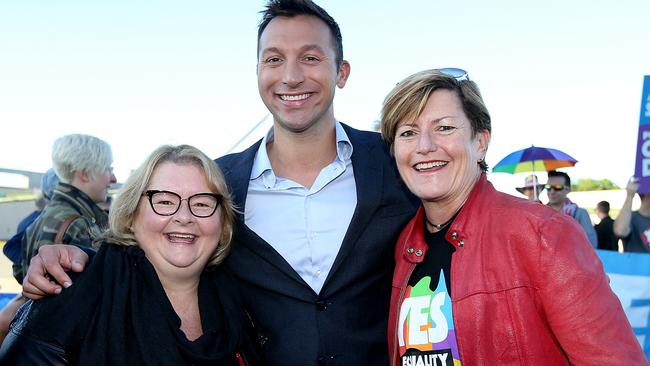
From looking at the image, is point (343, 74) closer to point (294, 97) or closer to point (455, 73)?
point (294, 97)

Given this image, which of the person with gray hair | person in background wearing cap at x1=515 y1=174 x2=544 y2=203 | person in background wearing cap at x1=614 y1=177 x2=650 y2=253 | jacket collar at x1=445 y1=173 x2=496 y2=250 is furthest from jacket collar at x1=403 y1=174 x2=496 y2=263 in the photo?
person in background wearing cap at x1=515 y1=174 x2=544 y2=203

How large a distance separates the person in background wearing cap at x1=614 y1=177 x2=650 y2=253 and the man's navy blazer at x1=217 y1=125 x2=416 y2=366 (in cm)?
362

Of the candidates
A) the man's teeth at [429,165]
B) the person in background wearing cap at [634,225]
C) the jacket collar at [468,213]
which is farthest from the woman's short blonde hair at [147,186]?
the person in background wearing cap at [634,225]

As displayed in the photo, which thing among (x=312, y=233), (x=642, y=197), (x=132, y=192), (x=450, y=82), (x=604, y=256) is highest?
(x=450, y=82)

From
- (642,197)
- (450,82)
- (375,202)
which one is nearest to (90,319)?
(375,202)

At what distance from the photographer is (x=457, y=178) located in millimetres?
2330

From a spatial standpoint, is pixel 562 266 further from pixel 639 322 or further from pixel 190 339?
pixel 639 322

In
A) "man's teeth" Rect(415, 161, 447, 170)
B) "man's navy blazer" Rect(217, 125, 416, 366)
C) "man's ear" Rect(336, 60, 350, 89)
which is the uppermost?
"man's ear" Rect(336, 60, 350, 89)

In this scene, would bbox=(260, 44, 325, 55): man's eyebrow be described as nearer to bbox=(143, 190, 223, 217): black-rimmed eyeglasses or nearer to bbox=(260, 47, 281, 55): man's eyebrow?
bbox=(260, 47, 281, 55): man's eyebrow

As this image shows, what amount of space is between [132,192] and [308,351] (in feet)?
3.57

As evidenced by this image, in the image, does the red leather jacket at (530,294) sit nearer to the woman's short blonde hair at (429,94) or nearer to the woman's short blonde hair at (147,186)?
the woman's short blonde hair at (429,94)

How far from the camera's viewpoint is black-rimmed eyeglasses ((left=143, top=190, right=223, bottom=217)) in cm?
244

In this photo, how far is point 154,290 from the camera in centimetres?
235

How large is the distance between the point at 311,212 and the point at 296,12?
110 centimetres
